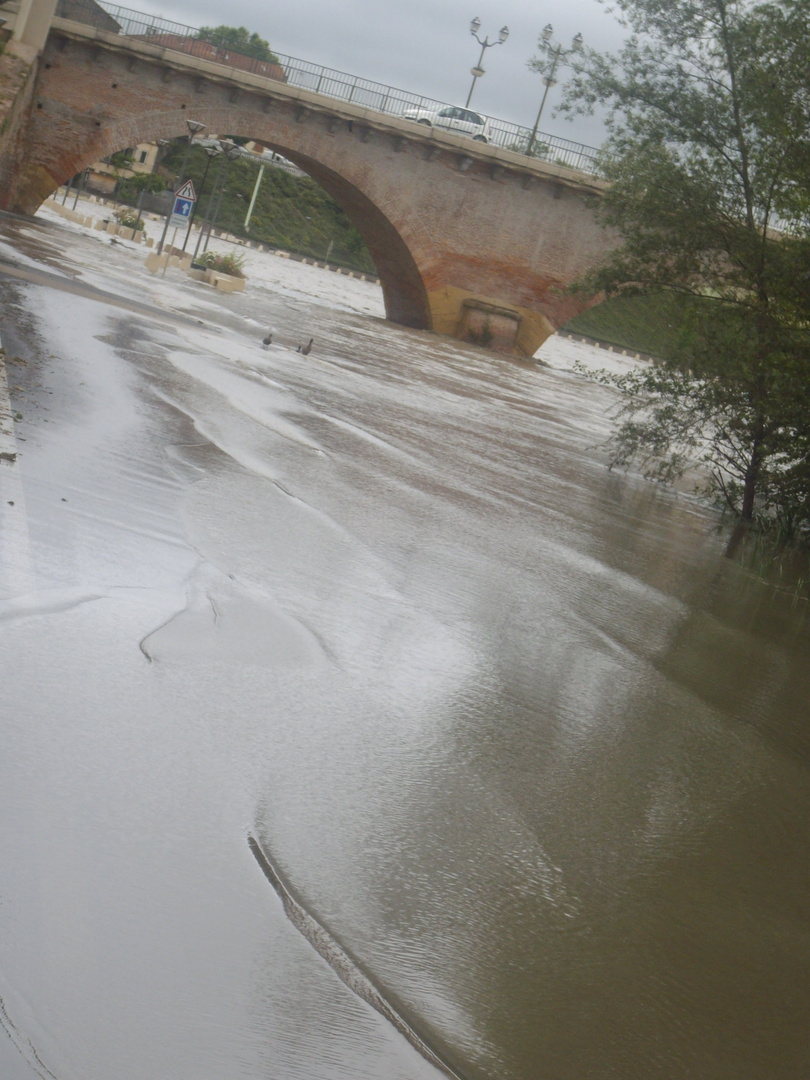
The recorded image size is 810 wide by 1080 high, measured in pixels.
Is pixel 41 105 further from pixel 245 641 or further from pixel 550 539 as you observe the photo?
pixel 245 641

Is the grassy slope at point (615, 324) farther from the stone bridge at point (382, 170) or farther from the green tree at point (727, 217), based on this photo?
the green tree at point (727, 217)

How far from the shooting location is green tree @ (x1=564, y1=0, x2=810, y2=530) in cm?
1367

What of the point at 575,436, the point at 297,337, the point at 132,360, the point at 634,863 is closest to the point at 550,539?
the point at 132,360

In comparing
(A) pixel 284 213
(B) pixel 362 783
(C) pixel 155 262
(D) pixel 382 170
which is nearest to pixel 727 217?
(B) pixel 362 783

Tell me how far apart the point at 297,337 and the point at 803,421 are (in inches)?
441

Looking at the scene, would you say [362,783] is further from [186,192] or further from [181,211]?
[181,211]

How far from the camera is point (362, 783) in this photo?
4.34 metres

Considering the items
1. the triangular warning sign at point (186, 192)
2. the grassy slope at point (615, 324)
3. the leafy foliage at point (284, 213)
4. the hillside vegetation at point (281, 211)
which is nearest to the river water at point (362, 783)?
the triangular warning sign at point (186, 192)

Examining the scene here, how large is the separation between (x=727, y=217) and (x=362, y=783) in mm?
12176

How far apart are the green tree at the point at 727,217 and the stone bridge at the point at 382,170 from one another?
730 inches

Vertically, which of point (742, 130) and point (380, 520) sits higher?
point (742, 130)

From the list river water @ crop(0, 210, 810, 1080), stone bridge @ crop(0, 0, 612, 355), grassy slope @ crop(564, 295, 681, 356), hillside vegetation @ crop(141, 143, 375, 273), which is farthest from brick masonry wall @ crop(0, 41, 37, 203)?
grassy slope @ crop(564, 295, 681, 356)

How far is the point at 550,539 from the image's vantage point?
34.0 feet

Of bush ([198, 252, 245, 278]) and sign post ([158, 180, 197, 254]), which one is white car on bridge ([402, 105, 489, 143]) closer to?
bush ([198, 252, 245, 278])
